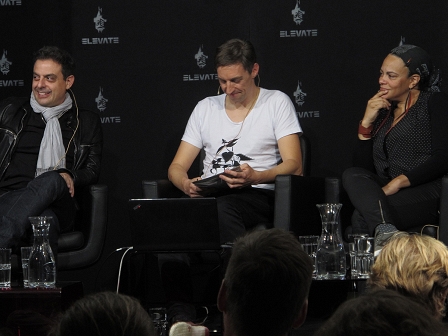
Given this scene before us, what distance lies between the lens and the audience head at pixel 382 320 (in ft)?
3.16

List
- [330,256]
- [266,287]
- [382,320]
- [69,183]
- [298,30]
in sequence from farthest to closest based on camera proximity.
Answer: [298,30], [69,183], [330,256], [266,287], [382,320]

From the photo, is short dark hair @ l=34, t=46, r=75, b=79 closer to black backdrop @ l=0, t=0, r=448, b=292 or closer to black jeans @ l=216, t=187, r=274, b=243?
black backdrop @ l=0, t=0, r=448, b=292

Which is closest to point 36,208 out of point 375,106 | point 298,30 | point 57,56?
point 57,56

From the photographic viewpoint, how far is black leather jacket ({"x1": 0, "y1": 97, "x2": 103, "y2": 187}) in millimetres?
4273

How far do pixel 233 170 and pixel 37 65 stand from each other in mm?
1437

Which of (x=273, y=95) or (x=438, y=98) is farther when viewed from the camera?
(x=273, y=95)

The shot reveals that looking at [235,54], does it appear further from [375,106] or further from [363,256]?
[363,256]

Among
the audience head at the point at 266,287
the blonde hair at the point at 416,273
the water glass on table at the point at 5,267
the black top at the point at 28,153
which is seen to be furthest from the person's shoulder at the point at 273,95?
the audience head at the point at 266,287

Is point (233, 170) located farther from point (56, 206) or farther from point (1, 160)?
point (1, 160)

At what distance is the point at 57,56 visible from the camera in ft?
14.4

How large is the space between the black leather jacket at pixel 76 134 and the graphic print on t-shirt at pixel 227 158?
0.69m

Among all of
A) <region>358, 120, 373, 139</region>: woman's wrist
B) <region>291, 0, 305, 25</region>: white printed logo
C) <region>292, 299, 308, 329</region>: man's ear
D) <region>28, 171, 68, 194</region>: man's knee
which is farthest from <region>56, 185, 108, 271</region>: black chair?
<region>292, 299, 308, 329</region>: man's ear

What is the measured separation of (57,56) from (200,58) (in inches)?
41.0

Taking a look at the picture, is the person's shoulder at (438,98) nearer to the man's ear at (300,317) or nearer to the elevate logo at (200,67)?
the elevate logo at (200,67)
